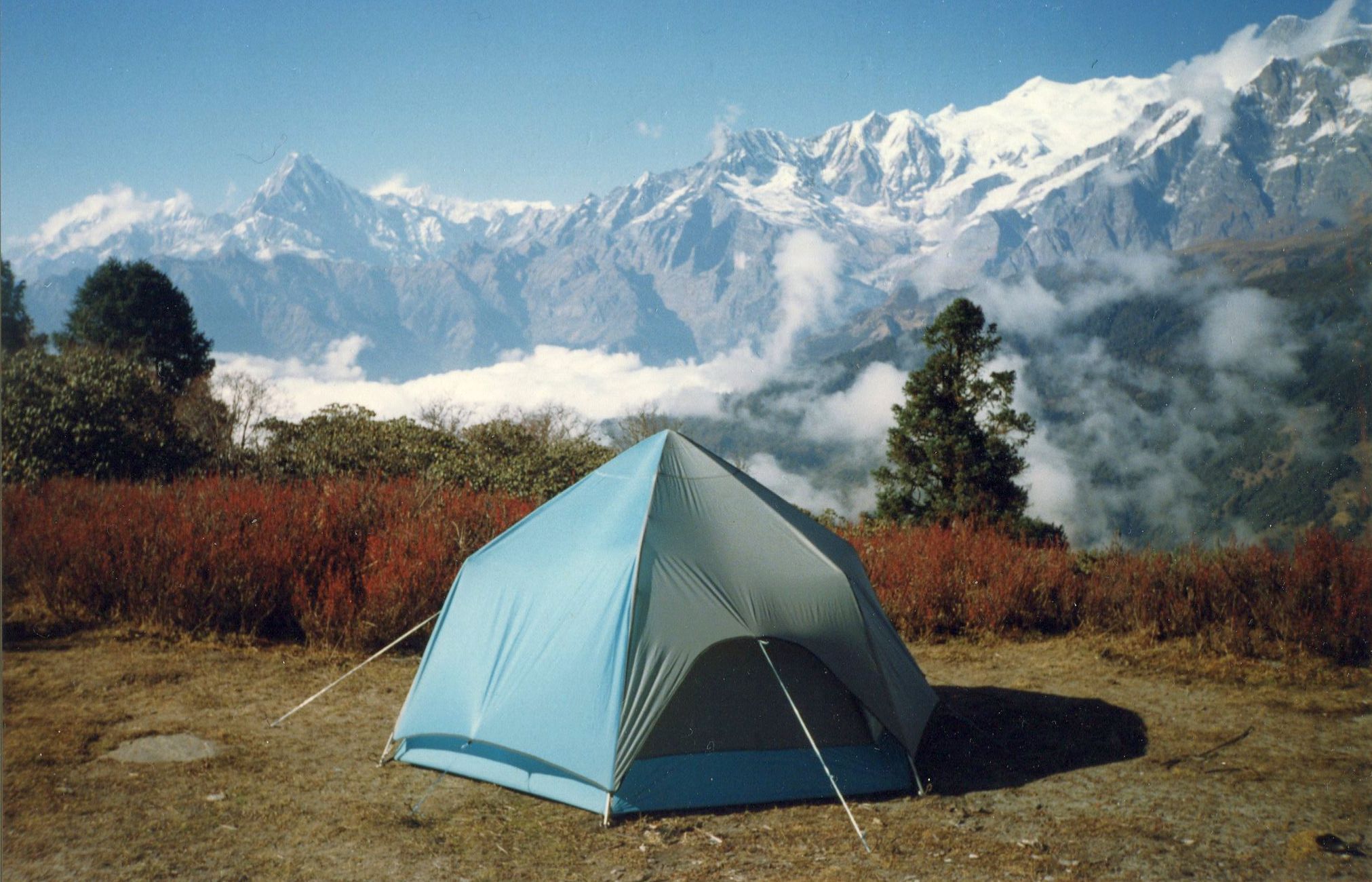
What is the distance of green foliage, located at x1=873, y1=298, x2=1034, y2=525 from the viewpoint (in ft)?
63.7

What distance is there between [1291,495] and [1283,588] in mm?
144925

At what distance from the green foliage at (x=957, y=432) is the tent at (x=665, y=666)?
13.9m

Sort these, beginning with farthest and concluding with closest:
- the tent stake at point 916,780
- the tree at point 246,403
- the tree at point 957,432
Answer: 1. the tree at point 957,432
2. the tree at point 246,403
3. the tent stake at point 916,780

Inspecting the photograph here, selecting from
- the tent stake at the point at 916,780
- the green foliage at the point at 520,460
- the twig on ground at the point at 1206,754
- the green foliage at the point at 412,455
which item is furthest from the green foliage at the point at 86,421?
the twig on ground at the point at 1206,754

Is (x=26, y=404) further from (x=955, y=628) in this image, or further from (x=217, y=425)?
(x=955, y=628)

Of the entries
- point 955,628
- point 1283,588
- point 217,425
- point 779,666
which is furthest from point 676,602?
point 217,425

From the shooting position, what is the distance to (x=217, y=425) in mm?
18359

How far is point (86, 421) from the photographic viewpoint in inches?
576

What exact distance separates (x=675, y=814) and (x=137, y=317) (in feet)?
148

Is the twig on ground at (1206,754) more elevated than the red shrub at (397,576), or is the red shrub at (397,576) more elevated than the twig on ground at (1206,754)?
the red shrub at (397,576)

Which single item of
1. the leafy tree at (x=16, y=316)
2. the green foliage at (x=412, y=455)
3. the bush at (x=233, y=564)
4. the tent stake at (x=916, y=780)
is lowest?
the tent stake at (x=916, y=780)

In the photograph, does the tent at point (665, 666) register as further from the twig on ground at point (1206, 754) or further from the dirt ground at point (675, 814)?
the twig on ground at point (1206, 754)

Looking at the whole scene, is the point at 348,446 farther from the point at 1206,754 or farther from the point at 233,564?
the point at 1206,754

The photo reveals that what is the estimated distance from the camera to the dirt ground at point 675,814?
4406 millimetres
